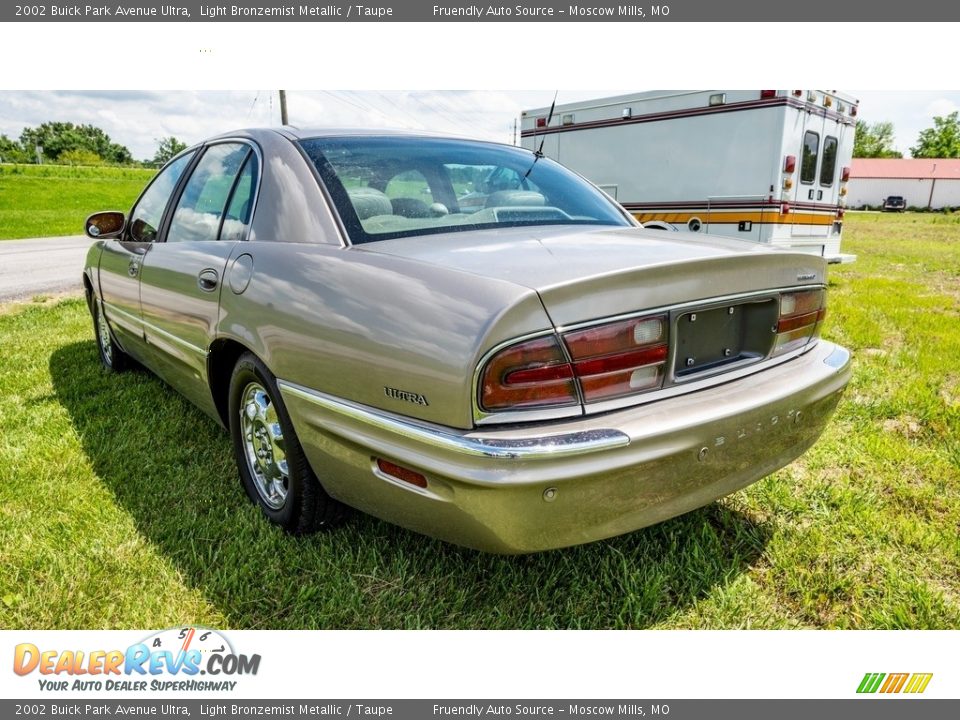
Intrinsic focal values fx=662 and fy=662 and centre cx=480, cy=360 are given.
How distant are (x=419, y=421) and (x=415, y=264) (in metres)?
Answer: 0.46

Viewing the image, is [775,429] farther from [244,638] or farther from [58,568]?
[58,568]

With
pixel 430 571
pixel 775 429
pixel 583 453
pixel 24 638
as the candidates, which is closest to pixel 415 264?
pixel 583 453

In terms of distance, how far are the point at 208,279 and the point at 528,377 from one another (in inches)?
62.9

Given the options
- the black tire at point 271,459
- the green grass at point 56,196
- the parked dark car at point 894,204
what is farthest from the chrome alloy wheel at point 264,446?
the parked dark car at point 894,204

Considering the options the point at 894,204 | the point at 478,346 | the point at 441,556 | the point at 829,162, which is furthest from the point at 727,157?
the point at 894,204

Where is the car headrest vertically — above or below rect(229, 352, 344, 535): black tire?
above

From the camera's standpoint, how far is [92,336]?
5832 millimetres

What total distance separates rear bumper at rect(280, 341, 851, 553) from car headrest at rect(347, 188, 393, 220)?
0.65 meters

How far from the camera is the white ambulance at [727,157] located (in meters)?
7.98

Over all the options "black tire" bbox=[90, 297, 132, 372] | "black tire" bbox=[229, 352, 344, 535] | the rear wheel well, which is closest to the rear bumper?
"black tire" bbox=[229, 352, 344, 535]

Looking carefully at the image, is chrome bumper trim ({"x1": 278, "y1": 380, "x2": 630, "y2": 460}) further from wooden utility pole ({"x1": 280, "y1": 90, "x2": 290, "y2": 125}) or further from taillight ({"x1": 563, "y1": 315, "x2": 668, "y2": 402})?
wooden utility pole ({"x1": 280, "y1": 90, "x2": 290, "y2": 125})

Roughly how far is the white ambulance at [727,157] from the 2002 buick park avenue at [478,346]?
5.91 metres

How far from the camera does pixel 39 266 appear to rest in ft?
38.1

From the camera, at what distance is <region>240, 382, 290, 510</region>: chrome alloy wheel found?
248cm
